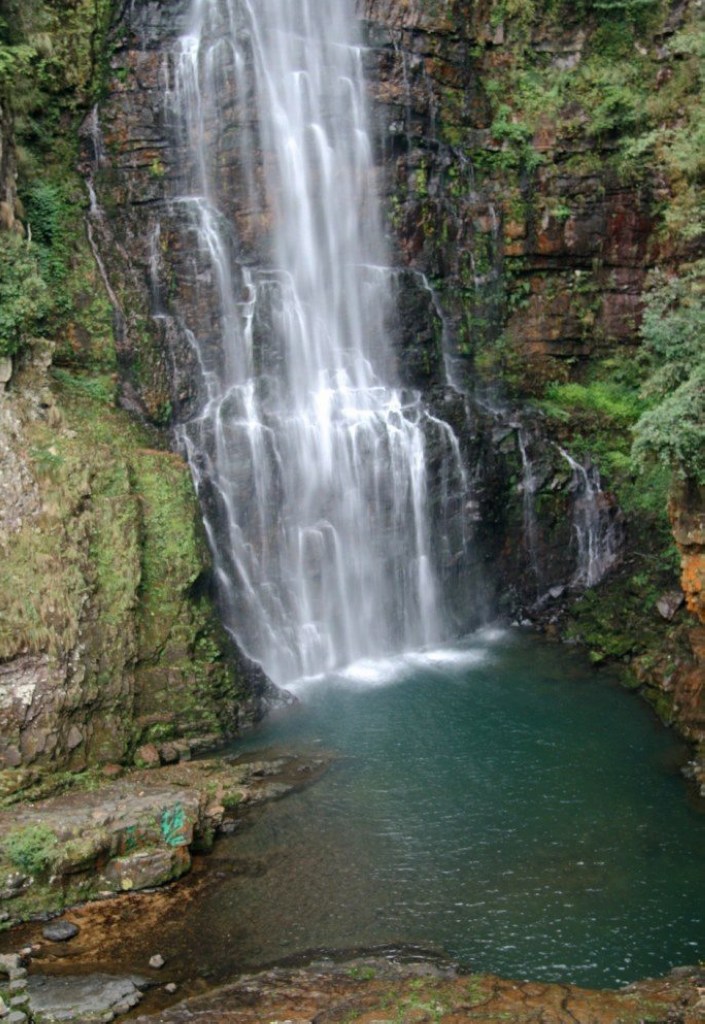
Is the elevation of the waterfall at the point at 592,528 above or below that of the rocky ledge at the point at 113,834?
above

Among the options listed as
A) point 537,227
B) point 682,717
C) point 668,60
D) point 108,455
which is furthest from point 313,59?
point 682,717

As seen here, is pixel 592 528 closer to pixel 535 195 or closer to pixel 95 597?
pixel 535 195

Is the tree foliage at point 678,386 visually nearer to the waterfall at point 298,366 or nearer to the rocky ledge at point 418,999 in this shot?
the waterfall at point 298,366

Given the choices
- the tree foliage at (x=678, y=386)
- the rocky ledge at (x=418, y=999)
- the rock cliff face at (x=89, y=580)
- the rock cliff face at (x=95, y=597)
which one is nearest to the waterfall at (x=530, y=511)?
the tree foliage at (x=678, y=386)

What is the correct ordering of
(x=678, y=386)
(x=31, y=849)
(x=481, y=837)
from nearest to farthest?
(x=31, y=849) → (x=481, y=837) → (x=678, y=386)

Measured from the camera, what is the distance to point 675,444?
13336mm

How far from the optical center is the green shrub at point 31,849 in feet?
35.2

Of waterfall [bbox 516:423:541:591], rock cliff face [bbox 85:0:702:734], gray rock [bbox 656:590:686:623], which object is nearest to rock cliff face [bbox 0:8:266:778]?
rock cliff face [bbox 85:0:702:734]

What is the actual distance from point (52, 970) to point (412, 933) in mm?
3708

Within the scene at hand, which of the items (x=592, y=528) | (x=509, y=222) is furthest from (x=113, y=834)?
(x=509, y=222)

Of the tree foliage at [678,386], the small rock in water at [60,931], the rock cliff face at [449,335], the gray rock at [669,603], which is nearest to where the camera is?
the small rock in water at [60,931]

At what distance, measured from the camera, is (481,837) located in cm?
1195

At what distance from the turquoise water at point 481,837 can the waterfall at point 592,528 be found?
11.0ft

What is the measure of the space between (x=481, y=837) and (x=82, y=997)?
5102 mm
